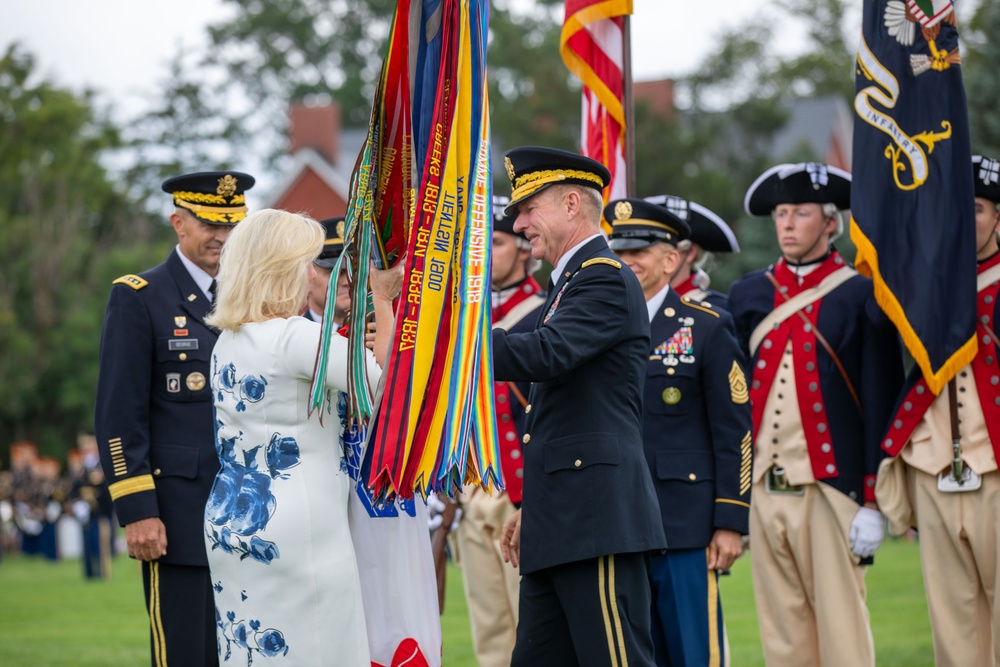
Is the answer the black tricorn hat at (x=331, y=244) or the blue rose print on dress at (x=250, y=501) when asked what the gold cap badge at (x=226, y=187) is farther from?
the blue rose print on dress at (x=250, y=501)

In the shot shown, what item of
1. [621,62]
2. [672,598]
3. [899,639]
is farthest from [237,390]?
[899,639]

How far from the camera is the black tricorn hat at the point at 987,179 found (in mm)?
5770

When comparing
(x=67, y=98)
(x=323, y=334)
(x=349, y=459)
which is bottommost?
(x=349, y=459)

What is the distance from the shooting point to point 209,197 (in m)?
5.81

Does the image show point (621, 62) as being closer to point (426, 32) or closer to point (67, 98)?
point (426, 32)

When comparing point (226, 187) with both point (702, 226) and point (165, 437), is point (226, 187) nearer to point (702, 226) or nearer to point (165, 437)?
point (165, 437)

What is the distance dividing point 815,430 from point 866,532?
517 millimetres

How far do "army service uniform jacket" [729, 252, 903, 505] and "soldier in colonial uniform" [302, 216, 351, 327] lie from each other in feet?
6.83

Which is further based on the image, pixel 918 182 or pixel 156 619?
pixel 918 182

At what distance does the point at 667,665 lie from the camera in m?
5.60

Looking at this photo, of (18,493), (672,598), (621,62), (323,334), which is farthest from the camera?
(18,493)

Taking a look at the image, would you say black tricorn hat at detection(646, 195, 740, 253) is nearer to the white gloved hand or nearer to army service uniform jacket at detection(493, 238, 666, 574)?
the white gloved hand

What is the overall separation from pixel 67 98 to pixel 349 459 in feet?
127

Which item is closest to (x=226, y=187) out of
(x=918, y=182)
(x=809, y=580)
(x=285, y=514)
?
(x=285, y=514)
